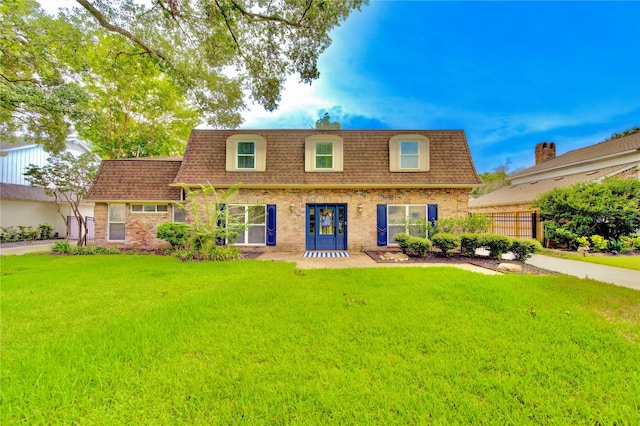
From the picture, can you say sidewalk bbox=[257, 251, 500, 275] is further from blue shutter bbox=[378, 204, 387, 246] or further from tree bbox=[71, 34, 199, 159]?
tree bbox=[71, 34, 199, 159]

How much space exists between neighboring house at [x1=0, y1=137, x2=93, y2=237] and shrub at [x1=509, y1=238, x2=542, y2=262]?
24393 mm

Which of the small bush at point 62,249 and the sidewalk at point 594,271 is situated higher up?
the small bush at point 62,249

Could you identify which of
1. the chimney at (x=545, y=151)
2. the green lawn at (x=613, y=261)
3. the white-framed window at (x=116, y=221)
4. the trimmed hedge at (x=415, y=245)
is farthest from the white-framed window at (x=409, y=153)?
the chimney at (x=545, y=151)

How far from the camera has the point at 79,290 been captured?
510 cm

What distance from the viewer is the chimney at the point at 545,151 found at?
73.5 feet

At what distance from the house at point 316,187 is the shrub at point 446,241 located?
1621 millimetres

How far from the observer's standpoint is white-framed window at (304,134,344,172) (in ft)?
35.0

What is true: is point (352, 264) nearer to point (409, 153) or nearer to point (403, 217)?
point (403, 217)

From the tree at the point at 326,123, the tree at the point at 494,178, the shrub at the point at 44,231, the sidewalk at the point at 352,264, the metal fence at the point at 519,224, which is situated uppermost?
the tree at the point at 326,123

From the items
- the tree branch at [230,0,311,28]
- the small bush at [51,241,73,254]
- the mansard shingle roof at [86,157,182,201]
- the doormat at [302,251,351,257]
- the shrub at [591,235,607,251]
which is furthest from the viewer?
the mansard shingle roof at [86,157,182,201]

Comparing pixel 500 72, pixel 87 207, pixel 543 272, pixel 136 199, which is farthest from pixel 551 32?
pixel 87 207

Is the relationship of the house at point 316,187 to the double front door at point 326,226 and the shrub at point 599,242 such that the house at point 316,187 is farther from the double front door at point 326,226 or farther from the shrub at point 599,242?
the shrub at point 599,242

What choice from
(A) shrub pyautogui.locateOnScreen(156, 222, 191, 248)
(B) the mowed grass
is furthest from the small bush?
(B) the mowed grass

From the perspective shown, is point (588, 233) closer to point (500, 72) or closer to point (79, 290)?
point (500, 72)
